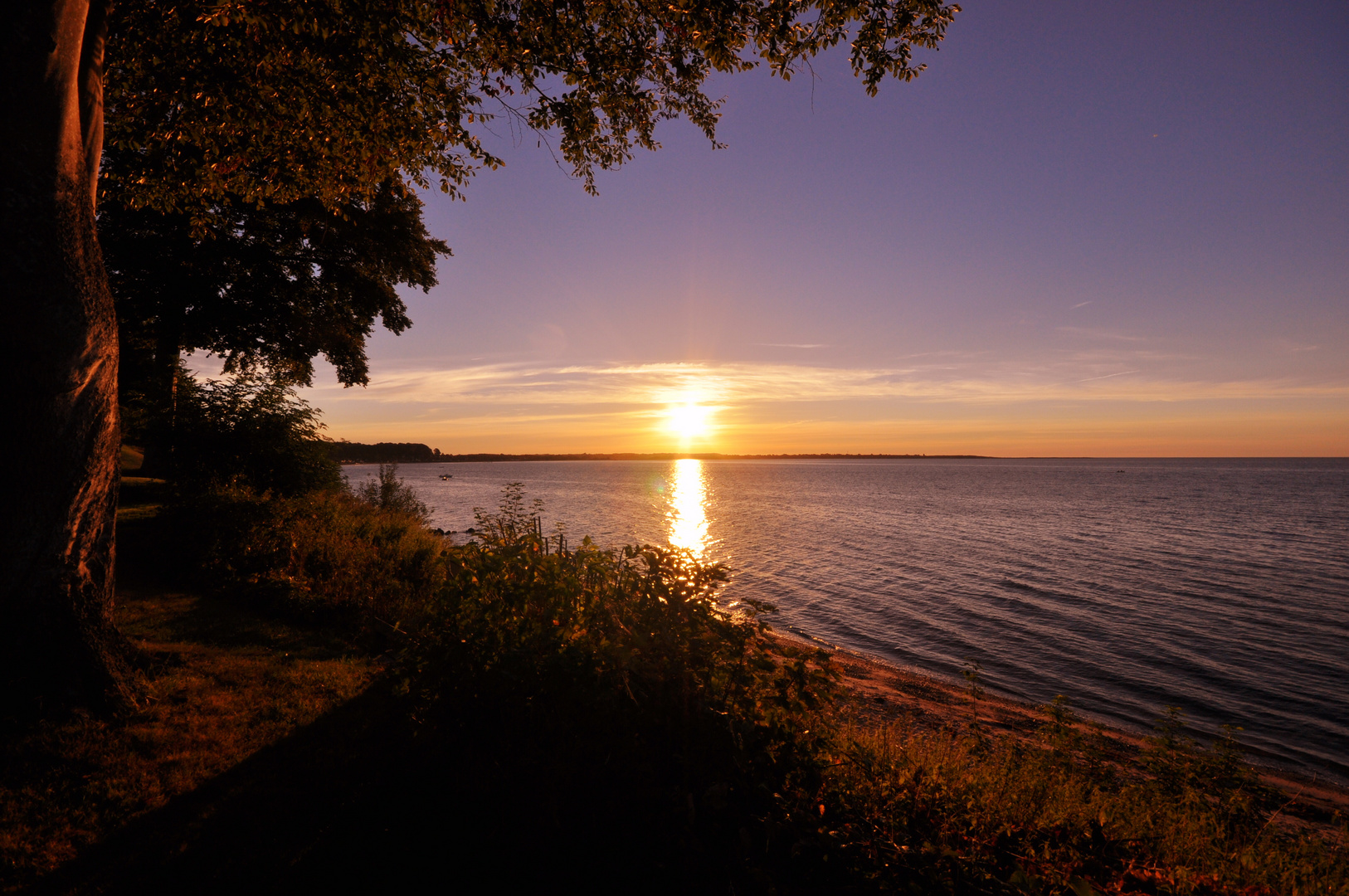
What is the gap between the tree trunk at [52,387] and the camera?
5.22 metres

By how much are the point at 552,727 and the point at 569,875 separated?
1.20 meters

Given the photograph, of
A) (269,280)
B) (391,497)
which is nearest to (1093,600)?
(391,497)

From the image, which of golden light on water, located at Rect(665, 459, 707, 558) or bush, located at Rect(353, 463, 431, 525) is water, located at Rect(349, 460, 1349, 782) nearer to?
golden light on water, located at Rect(665, 459, 707, 558)

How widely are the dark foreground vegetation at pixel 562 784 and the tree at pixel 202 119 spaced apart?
1756 mm

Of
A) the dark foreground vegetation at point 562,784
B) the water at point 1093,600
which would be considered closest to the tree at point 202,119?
the dark foreground vegetation at point 562,784

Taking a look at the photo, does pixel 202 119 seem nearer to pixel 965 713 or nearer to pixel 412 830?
pixel 412 830

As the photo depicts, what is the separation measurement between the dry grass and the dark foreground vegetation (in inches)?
1.1

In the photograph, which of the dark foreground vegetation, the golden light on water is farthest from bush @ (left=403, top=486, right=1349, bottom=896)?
the golden light on water

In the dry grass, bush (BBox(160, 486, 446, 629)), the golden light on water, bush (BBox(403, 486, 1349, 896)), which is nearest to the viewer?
bush (BBox(403, 486, 1349, 896))

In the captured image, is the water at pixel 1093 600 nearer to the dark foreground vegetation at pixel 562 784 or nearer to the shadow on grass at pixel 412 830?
the dark foreground vegetation at pixel 562 784

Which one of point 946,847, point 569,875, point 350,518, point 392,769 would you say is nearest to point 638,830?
point 569,875

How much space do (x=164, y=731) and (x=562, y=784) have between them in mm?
4289

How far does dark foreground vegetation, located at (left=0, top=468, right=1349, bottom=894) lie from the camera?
384 cm

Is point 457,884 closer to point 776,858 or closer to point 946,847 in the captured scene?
point 776,858
